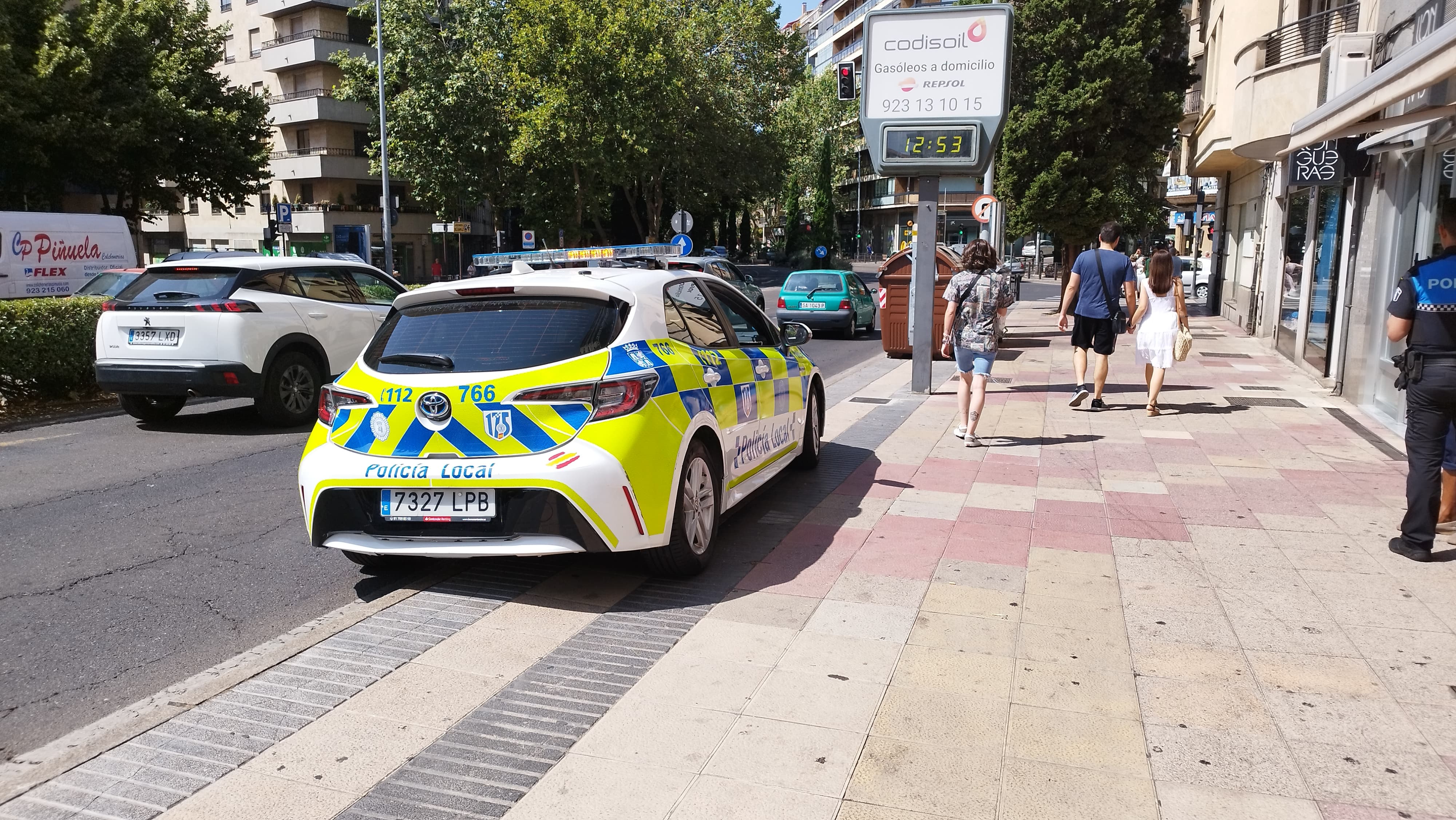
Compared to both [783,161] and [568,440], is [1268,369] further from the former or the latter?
[783,161]

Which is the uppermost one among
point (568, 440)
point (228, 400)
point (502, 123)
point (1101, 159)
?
point (502, 123)

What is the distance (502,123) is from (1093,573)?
39.8 m

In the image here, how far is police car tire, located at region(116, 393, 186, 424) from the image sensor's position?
33.6ft

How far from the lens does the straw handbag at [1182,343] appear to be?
424 inches

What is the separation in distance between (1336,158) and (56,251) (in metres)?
24.0

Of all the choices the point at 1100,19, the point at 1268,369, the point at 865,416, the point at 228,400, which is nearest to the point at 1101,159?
the point at 1100,19

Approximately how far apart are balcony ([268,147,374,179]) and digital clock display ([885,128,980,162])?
42263 millimetres

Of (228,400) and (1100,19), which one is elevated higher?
(1100,19)

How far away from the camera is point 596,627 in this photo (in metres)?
4.64

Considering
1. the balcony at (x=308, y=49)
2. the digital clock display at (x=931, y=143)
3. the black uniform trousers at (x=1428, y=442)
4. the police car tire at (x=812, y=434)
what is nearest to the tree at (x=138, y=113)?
the balcony at (x=308, y=49)

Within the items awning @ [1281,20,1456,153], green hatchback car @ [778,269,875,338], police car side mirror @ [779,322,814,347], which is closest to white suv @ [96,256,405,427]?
police car side mirror @ [779,322,814,347]

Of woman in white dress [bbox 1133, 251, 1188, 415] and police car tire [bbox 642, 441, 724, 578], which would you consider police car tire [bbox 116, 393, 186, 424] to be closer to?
police car tire [bbox 642, 441, 724, 578]

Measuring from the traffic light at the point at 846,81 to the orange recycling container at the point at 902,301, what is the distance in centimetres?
435

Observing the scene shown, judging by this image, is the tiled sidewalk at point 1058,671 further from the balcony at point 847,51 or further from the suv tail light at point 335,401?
the balcony at point 847,51
